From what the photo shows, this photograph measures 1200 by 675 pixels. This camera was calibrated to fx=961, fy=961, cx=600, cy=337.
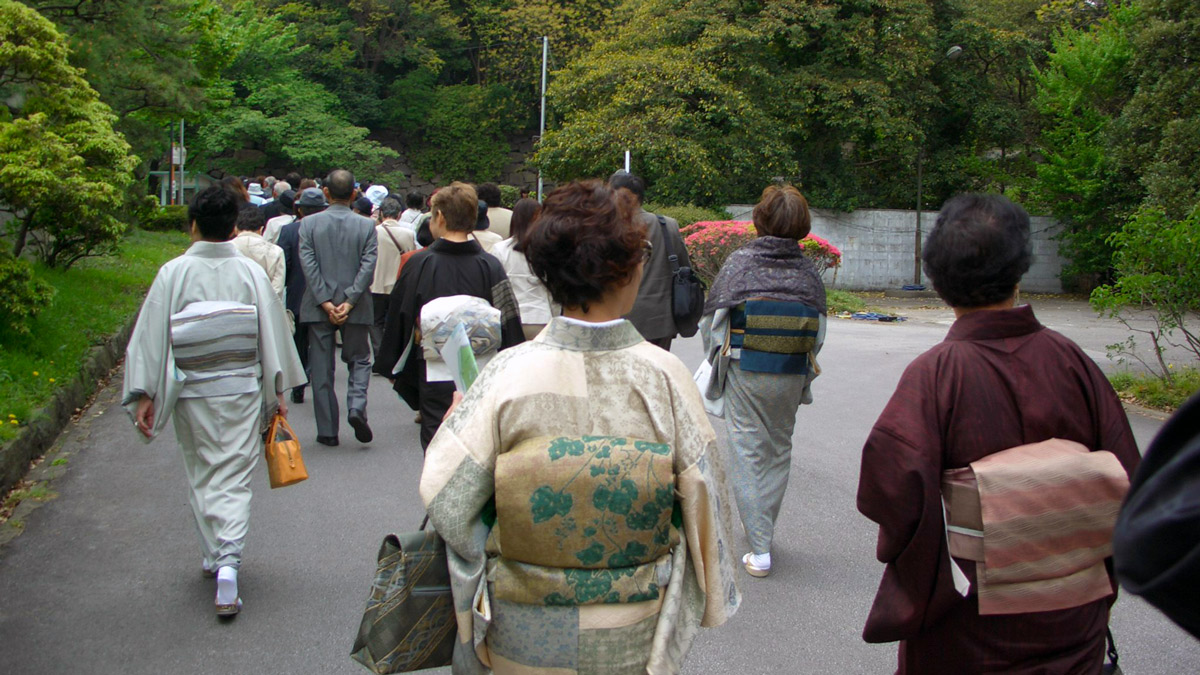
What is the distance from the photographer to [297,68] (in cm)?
3459

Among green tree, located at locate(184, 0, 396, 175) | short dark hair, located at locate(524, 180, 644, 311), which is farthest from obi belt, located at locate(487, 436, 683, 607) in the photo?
green tree, located at locate(184, 0, 396, 175)

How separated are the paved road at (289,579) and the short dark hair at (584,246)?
2.08m

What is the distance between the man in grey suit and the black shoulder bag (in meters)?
2.57

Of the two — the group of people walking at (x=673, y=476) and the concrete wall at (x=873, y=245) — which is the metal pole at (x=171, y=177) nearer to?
the concrete wall at (x=873, y=245)

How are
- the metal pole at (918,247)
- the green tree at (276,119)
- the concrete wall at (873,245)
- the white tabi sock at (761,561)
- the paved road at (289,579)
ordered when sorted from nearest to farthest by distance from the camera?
the paved road at (289,579)
the white tabi sock at (761,561)
the metal pole at (918,247)
the concrete wall at (873,245)
the green tree at (276,119)

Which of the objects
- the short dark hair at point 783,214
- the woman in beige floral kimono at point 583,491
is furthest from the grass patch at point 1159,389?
the woman in beige floral kimono at point 583,491

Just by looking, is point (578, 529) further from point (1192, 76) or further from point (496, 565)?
point (1192, 76)

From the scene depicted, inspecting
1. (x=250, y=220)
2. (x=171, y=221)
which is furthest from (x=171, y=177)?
(x=250, y=220)

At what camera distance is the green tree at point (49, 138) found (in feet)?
24.9

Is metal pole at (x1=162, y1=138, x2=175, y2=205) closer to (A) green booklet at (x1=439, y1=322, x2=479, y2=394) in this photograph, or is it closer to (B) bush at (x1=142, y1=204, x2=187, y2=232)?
(B) bush at (x1=142, y1=204, x2=187, y2=232)

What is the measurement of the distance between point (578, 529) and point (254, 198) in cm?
1300

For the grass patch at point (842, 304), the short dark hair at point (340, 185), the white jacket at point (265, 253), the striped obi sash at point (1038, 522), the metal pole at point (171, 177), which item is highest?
the metal pole at point (171, 177)

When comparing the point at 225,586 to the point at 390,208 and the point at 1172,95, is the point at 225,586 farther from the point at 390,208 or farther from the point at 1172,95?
the point at 1172,95

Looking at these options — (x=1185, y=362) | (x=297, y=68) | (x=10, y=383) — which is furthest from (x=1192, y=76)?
(x=297, y=68)
